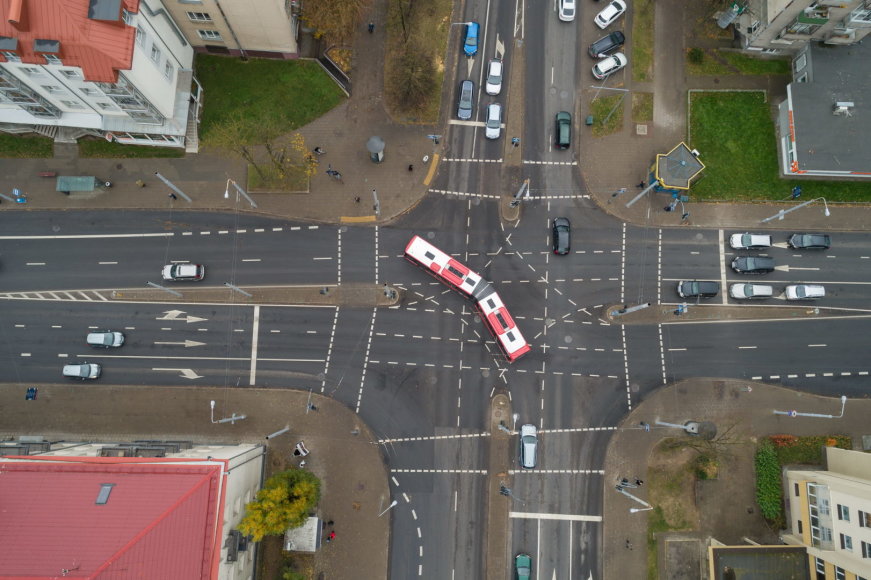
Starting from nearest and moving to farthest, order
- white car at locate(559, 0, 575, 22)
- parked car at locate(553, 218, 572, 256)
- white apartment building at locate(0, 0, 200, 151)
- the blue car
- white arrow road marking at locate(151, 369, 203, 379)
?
1. white apartment building at locate(0, 0, 200, 151)
2. white arrow road marking at locate(151, 369, 203, 379)
3. parked car at locate(553, 218, 572, 256)
4. the blue car
5. white car at locate(559, 0, 575, 22)

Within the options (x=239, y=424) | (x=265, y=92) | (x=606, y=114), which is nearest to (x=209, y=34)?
(x=265, y=92)

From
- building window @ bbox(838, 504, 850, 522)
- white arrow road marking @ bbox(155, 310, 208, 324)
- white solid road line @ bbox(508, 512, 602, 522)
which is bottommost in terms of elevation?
white solid road line @ bbox(508, 512, 602, 522)

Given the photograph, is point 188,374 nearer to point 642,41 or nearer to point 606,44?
point 606,44

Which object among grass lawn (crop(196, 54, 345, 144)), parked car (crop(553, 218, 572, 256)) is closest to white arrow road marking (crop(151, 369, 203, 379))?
grass lawn (crop(196, 54, 345, 144))

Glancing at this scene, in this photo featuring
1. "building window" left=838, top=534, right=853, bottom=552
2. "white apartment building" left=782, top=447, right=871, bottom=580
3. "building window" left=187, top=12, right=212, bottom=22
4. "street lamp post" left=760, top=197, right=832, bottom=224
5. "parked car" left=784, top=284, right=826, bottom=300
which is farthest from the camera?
"street lamp post" left=760, top=197, right=832, bottom=224

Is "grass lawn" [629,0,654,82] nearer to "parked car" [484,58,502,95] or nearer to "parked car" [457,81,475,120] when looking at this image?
"parked car" [484,58,502,95]

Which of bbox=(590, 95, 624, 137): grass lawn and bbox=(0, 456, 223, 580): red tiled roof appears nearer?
bbox=(0, 456, 223, 580): red tiled roof

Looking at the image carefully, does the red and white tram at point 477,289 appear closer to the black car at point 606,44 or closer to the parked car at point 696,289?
the parked car at point 696,289

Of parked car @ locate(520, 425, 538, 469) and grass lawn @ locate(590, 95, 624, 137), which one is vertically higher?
grass lawn @ locate(590, 95, 624, 137)
